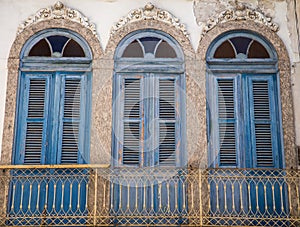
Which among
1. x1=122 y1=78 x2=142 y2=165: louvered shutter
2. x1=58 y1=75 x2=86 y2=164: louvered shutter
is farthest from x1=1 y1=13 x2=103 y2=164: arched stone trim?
x1=122 y1=78 x2=142 y2=165: louvered shutter

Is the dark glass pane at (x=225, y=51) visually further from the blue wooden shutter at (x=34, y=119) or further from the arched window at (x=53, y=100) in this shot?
the blue wooden shutter at (x=34, y=119)

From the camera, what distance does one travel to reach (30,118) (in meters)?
8.34

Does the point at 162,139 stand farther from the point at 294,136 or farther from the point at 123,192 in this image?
the point at 294,136

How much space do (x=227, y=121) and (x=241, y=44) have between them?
4.86 ft

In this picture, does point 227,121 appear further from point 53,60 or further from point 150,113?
point 53,60

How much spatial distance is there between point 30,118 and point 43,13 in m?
1.96

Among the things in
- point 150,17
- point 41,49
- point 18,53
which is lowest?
point 18,53

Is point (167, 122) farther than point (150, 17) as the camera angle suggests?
No

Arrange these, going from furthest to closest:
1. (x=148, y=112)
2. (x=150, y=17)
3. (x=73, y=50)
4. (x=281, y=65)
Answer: (x=150, y=17) → (x=73, y=50) → (x=281, y=65) → (x=148, y=112)

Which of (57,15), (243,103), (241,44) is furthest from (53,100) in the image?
(241,44)

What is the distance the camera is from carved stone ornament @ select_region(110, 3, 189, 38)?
28.6ft

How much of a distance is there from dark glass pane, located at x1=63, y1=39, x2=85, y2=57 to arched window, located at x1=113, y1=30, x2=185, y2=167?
26.2 inches

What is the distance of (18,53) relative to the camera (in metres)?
8.57

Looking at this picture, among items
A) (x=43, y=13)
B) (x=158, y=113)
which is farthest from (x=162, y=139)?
(x=43, y=13)
